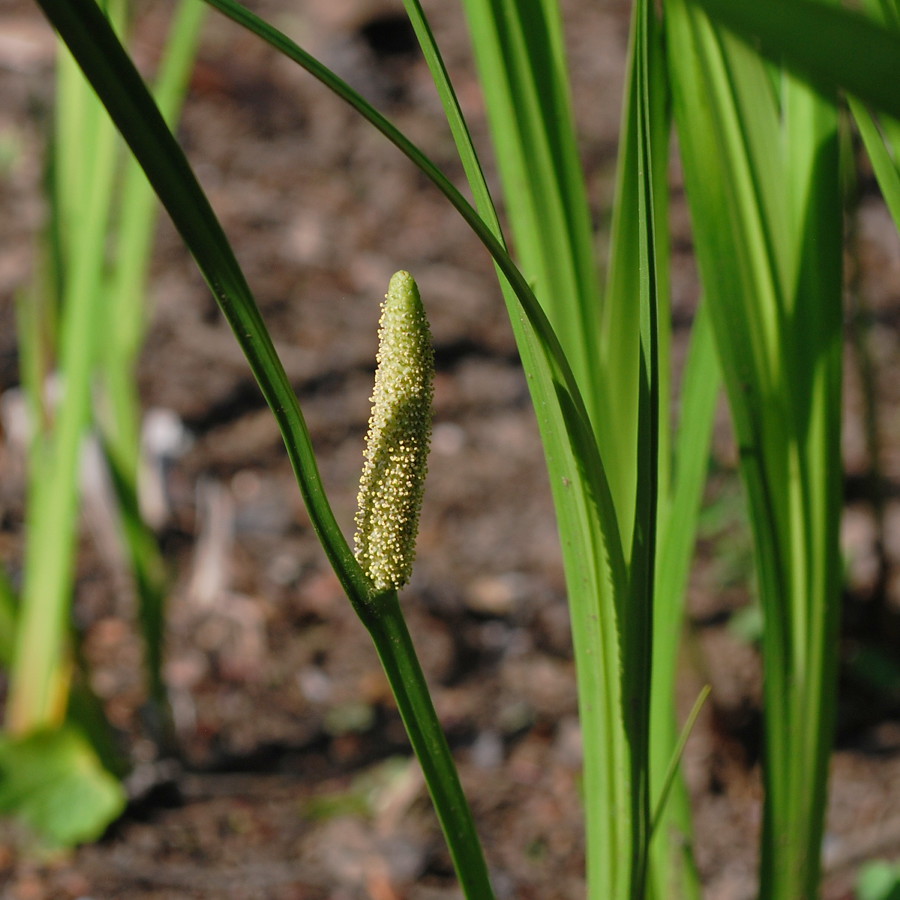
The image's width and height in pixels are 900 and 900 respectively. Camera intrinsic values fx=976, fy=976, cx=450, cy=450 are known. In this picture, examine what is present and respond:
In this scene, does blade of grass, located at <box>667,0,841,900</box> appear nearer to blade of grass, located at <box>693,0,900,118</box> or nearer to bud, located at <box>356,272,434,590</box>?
bud, located at <box>356,272,434,590</box>

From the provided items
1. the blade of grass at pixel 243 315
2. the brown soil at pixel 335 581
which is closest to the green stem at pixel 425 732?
the blade of grass at pixel 243 315

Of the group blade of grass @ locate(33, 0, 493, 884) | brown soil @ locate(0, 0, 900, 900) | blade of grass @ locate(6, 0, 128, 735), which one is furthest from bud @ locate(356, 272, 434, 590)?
brown soil @ locate(0, 0, 900, 900)

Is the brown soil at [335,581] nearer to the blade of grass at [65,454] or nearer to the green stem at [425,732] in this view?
the blade of grass at [65,454]

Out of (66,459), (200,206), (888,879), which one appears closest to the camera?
(200,206)

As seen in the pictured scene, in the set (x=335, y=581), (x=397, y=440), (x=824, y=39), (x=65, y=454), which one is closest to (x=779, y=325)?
(x=397, y=440)

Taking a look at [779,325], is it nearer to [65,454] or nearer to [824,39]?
[824,39]

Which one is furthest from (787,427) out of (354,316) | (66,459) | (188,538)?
(354,316)

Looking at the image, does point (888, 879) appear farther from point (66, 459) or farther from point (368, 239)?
point (368, 239)
